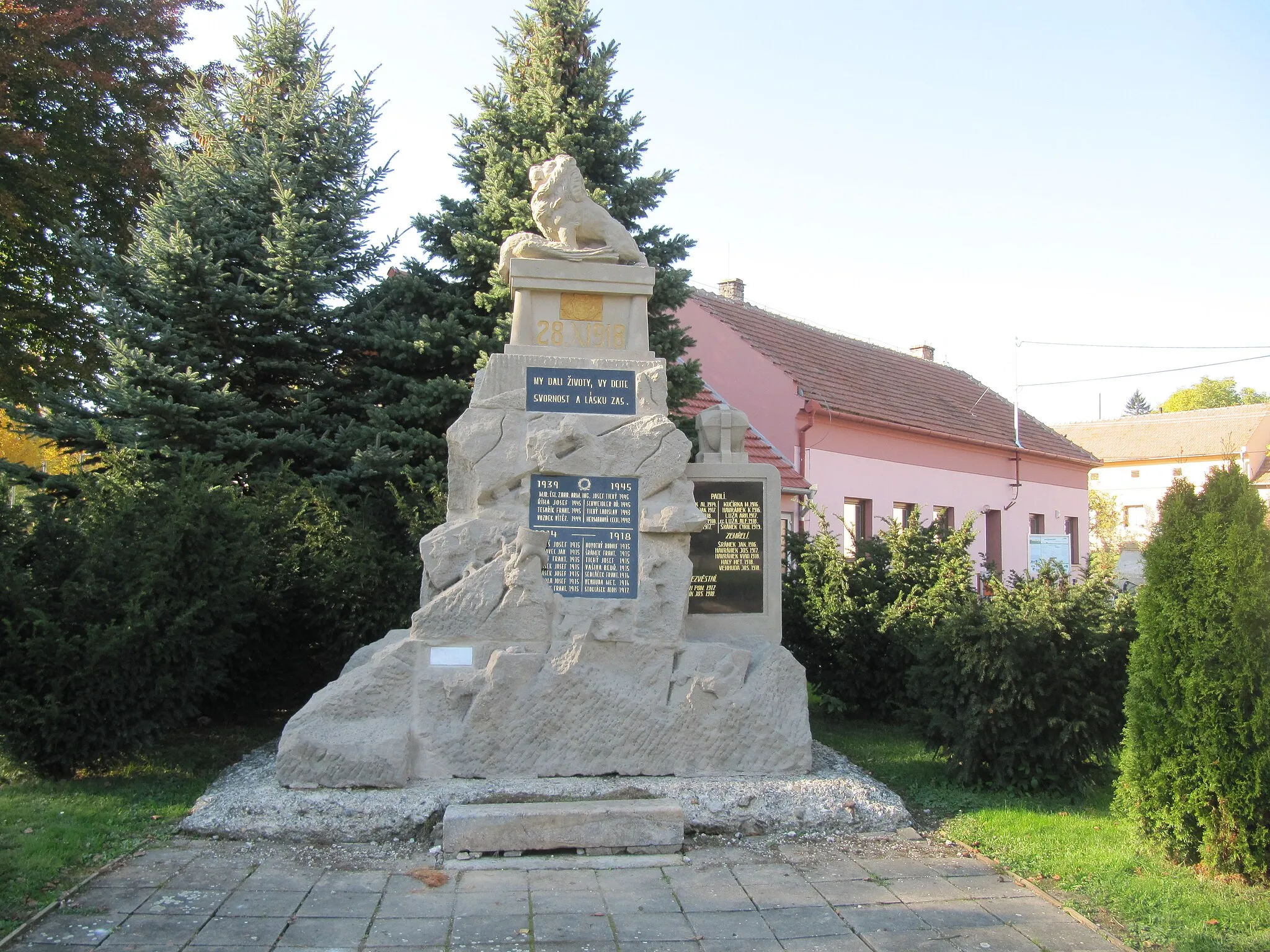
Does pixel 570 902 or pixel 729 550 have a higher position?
pixel 729 550

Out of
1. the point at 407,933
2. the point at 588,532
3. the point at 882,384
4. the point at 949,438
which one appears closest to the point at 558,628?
the point at 588,532

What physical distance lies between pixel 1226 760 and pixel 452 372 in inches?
317

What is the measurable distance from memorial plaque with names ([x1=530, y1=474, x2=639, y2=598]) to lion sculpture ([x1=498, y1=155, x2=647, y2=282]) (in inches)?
65.9

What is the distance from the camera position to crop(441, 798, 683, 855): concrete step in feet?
16.0

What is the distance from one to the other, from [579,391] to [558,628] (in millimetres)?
1637

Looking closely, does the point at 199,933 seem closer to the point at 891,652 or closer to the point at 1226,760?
the point at 1226,760

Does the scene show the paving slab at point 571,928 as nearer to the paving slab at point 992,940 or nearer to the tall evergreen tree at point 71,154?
the paving slab at point 992,940

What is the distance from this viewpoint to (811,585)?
9.13 m

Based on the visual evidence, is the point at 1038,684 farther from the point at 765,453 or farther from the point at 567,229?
the point at 765,453

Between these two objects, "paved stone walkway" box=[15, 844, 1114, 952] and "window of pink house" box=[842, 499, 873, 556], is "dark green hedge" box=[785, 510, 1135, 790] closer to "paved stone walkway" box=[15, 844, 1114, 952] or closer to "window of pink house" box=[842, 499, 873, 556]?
"paved stone walkway" box=[15, 844, 1114, 952]

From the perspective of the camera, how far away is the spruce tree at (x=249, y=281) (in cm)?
915

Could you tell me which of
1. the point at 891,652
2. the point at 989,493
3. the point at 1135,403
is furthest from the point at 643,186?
the point at 1135,403

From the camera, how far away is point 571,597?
611 centimetres

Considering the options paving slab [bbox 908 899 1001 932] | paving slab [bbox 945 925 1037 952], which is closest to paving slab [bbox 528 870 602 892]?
paving slab [bbox 908 899 1001 932]
